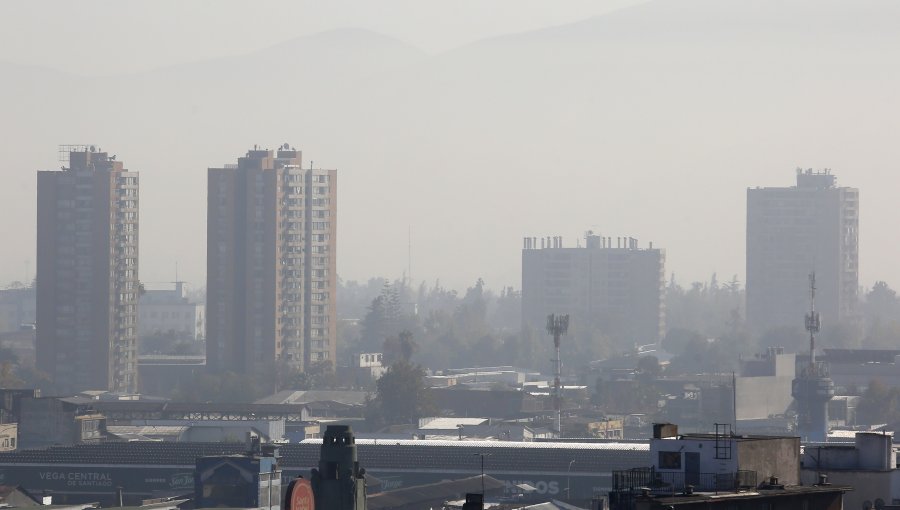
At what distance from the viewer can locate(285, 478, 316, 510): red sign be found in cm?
4191

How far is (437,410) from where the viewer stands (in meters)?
127

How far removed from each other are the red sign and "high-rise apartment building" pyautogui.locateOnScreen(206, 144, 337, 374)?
4431 inches

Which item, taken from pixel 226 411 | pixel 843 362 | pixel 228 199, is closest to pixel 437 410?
pixel 226 411

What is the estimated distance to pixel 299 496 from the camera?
42906mm

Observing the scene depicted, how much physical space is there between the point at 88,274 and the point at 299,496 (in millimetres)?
116151

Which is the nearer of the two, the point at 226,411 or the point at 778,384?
the point at 226,411

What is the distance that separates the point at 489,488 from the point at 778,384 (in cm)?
6587

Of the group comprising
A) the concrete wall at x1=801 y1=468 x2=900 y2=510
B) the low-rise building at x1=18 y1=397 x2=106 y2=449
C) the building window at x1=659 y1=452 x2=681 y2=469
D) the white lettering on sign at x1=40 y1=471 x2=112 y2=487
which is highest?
the building window at x1=659 y1=452 x2=681 y2=469

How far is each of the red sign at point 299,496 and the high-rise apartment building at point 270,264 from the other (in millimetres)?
112539

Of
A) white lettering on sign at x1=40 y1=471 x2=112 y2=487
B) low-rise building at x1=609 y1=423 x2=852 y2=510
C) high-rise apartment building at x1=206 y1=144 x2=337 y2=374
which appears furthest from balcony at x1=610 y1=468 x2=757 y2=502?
high-rise apartment building at x1=206 y1=144 x2=337 y2=374

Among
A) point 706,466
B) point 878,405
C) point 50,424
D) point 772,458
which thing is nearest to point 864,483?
point 772,458

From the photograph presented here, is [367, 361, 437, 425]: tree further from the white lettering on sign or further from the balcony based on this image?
the balcony

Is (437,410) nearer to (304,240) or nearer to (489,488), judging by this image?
(304,240)

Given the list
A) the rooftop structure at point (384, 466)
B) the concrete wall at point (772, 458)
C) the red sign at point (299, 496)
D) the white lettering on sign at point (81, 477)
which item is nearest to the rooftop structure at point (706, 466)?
the concrete wall at point (772, 458)
